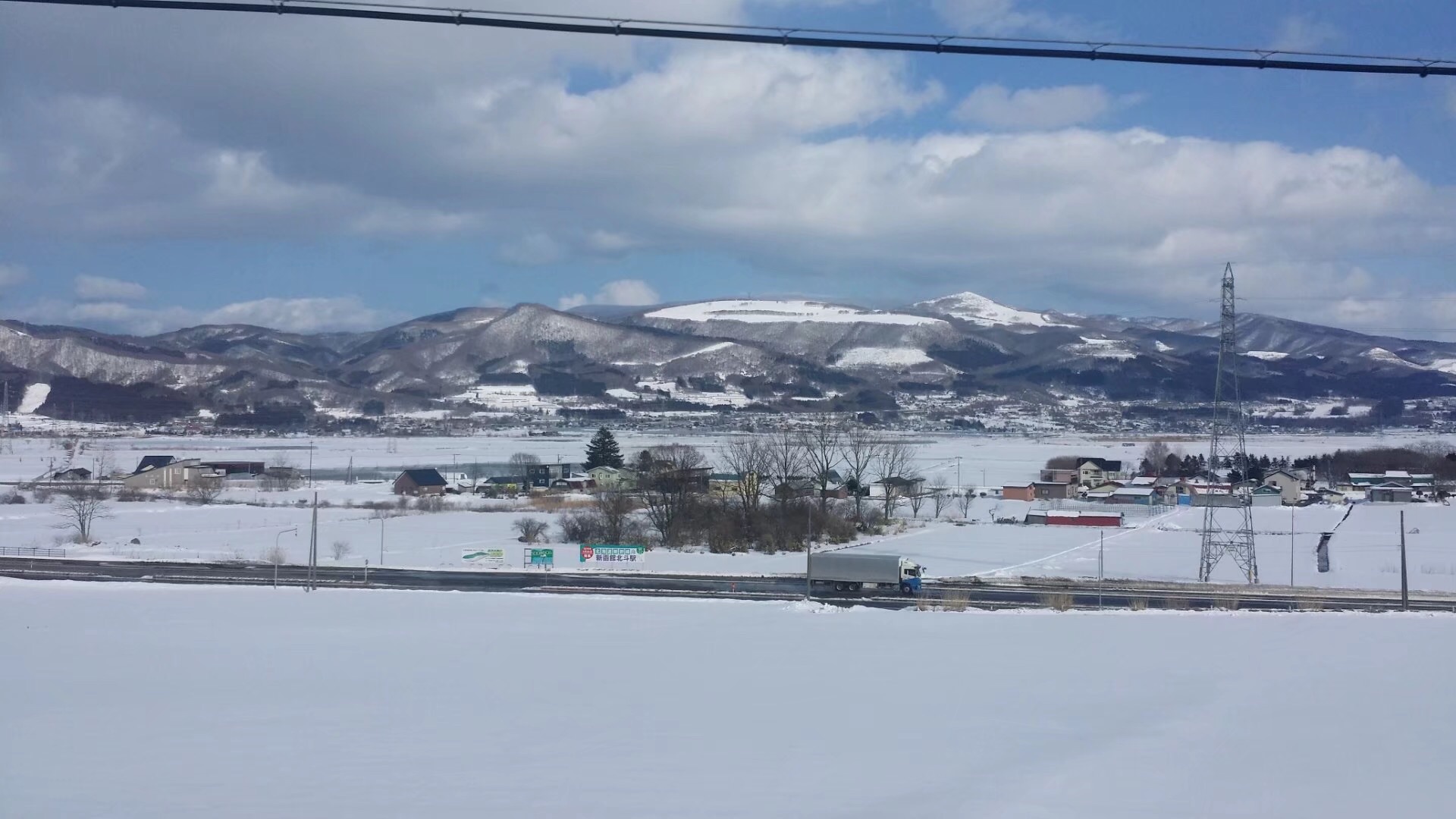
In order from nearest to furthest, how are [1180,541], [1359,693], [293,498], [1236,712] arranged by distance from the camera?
[1236,712], [1359,693], [1180,541], [293,498]

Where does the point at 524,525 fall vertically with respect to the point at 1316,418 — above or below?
below

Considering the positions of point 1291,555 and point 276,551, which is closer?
point 276,551

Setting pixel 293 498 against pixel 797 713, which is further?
pixel 293 498

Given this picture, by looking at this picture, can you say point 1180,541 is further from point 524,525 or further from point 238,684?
point 238,684

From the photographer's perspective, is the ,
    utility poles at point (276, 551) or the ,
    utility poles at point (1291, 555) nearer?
the ,
    utility poles at point (276, 551)

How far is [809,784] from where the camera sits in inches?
316

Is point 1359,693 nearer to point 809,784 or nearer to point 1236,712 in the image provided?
point 1236,712

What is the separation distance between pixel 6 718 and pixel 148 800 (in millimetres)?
3600

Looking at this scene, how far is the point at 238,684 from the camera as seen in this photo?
11719mm

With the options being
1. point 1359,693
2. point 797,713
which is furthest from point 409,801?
point 1359,693

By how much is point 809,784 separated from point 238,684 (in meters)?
7.00

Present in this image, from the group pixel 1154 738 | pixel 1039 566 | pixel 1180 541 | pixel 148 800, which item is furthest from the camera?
pixel 1180 541

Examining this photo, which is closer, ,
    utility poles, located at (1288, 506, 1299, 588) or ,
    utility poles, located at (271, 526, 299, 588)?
,
    utility poles, located at (271, 526, 299, 588)

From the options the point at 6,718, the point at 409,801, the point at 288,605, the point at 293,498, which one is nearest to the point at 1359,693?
the point at 409,801
